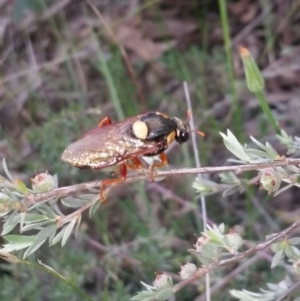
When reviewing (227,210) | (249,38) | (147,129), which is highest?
(147,129)

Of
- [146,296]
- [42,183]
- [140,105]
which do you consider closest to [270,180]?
[146,296]

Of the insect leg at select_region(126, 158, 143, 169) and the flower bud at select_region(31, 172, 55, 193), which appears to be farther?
the insect leg at select_region(126, 158, 143, 169)

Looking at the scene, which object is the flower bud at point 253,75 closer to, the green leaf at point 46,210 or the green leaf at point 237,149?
the green leaf at point 237,149

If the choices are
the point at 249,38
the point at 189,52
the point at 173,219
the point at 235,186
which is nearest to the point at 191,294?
→ the point at 173,219

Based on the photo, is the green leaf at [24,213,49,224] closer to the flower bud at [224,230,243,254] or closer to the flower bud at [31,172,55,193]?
the flower bud at [31,172,55,193]

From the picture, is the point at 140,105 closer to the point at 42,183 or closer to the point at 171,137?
the point at 171,137

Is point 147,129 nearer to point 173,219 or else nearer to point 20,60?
point 173,219

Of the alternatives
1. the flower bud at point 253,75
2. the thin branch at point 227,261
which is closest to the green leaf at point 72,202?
the thin branch at point 227,261

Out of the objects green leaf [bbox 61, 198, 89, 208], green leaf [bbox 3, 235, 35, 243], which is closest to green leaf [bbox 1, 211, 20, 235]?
green leaf [bbox 3, 235, 35, 243]
